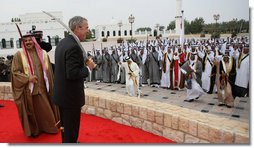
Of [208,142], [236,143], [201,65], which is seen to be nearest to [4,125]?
[208,142]

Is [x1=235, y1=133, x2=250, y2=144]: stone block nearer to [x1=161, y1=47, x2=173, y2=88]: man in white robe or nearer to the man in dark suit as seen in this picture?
the man in dark suit

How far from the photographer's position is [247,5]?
2.69m

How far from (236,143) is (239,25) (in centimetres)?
149

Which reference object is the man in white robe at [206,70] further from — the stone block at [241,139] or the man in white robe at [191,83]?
the stone block at [241,139]

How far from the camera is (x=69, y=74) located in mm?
1897

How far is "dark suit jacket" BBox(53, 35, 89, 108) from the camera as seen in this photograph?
1902 mm

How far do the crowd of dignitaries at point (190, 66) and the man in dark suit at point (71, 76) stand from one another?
7.53 feet

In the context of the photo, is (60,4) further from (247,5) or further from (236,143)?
(236,143)

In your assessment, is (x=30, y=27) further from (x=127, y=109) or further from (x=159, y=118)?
(x=159, y=118)

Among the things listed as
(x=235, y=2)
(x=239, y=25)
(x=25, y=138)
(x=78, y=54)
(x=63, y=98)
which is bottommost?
(x=25, y=138)

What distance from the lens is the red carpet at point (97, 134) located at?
269 cm

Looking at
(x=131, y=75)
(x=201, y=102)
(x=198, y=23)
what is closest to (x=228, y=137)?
(x=198, y=23)

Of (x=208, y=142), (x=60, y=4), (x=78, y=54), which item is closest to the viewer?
(x=78, y=54)

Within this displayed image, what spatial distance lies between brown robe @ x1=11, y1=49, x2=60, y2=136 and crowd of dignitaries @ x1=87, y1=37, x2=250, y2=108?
2.46 metres
